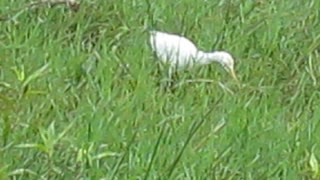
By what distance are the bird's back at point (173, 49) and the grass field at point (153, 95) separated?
39mm

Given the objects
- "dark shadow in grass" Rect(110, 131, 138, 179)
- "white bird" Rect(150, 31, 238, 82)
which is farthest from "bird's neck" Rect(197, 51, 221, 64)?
"dark shadow in grass" Rect(110, 131, 138, 179)

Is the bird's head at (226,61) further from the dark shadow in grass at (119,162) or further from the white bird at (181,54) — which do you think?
the dark shadow in grass at (119,162)

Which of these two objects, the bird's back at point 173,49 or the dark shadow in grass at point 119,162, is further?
the bird's back at point 173,49

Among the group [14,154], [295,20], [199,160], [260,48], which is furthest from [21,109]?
[295,20]

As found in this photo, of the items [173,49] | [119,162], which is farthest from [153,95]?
[119,162]

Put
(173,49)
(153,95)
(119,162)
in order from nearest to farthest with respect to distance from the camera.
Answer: (119,162), (153,95), (173,49)

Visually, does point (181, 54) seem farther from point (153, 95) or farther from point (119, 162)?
point (119, 162)

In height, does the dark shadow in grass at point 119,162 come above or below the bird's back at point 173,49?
below

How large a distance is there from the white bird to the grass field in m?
0.03

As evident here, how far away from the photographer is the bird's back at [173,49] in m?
3.29

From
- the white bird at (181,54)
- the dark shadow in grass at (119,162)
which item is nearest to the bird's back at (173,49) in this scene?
the white bird at (181,54)

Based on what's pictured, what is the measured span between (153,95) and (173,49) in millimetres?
237

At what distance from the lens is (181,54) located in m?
3.29

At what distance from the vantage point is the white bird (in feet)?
10.8
